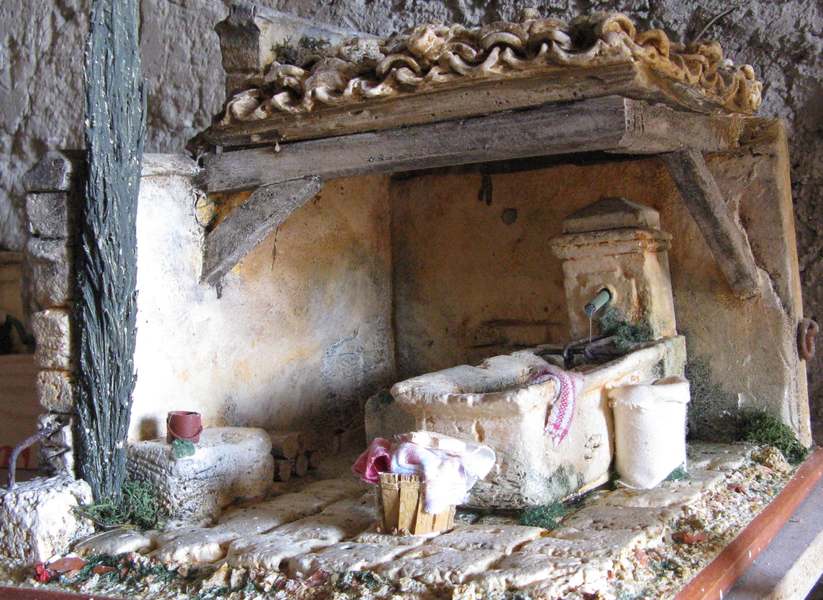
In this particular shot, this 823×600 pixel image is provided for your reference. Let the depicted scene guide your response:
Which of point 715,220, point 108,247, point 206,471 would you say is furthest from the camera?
point 715,220

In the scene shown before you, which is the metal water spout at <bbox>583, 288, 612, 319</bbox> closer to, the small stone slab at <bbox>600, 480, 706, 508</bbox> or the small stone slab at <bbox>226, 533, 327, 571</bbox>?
the small stone slab at <bbox>600, 480, 706, 508</bbox>

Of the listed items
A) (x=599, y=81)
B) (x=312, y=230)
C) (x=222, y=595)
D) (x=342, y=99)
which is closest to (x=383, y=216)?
(x=312, y=230)

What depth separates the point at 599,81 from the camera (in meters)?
4.02

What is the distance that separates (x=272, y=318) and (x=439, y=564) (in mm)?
2509

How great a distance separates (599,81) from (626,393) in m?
1.58

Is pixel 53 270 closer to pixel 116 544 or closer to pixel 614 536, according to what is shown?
pixel 116 544

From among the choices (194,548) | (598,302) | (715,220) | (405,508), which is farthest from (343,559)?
(715,220)

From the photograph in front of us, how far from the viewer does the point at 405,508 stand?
3.92 metres

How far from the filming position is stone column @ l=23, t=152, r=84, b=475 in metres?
4.55

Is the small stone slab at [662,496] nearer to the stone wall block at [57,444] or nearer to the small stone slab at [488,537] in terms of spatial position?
the small stone slab at [488,537]

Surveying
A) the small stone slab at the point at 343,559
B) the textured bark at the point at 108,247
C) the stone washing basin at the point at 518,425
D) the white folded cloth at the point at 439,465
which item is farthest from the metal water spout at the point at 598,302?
the textured bark at the point at 108,247

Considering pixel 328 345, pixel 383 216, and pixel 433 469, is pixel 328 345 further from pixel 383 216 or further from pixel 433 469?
pixel 433 469

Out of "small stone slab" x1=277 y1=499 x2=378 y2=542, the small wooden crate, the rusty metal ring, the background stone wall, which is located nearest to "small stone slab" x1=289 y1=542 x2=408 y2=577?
the small wooden crate

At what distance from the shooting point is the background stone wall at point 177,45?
259 inches
